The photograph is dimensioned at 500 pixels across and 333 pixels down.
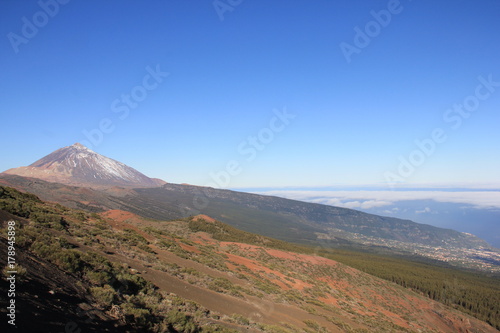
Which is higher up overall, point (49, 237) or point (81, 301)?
point (49, 237)

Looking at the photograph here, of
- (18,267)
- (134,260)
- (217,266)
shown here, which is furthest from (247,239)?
(18,267)

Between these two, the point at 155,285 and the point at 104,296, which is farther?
the point at 155,285

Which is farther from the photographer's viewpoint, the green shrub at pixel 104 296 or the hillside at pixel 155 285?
the hillside at pixel 155 285

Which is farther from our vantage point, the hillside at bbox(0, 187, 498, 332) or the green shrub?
the hillside at bbox(0, 187, 498, 332)

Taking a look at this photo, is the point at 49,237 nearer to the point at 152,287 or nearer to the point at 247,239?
the point at 152,287

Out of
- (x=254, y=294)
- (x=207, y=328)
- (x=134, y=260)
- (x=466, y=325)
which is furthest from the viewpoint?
(x=466, y=325)

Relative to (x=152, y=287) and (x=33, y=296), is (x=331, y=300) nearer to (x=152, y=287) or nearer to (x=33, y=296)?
(x=152, y=287)

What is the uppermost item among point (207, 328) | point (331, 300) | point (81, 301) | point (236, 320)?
point (81, 301)

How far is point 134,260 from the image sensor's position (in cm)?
1606

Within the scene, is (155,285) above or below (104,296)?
below

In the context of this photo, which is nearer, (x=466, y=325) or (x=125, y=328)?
(x=125, y=328)

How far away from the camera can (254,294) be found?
19.2m

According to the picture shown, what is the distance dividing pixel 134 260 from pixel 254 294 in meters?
9.16

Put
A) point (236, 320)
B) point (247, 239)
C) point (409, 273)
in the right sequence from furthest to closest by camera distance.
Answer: point (409, 273) → point (247, 239) → point (236, 320)
